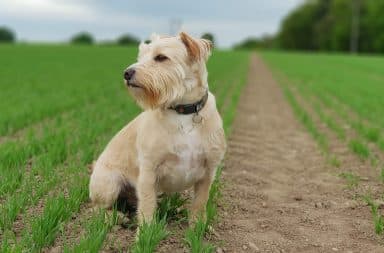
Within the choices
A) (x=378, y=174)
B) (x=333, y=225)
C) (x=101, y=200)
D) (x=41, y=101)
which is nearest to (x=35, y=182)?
(x=101, y=200)

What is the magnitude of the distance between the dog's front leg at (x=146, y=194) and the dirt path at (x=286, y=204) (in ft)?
2.05

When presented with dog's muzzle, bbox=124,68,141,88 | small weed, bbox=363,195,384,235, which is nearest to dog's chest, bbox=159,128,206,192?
dog's muzzle, bbox=124,68,141,88

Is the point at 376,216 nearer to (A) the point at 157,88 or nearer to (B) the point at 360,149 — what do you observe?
(A) the point at 157,88

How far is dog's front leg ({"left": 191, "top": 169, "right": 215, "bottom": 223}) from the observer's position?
4641mm

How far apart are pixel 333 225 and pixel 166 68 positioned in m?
2.14

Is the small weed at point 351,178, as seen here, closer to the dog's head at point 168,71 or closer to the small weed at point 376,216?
the small weed at point 376,216

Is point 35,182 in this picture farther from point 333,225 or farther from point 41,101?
point 41,101

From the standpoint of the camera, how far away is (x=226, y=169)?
708cm

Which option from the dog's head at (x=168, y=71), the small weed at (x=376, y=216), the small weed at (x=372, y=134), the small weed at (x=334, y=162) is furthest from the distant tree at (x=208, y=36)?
the small weed at (x=372, y=134)

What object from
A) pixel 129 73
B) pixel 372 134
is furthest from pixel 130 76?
pixel 372 134

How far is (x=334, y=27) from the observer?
339ft

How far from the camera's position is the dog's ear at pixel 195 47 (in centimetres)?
419

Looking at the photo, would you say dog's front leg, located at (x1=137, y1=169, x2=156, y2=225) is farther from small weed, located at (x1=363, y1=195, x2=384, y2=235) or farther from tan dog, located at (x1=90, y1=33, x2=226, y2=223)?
small weed, located at (x1=363, y1=195, x2=384, y2=235)

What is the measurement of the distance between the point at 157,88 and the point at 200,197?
1.10 metres
